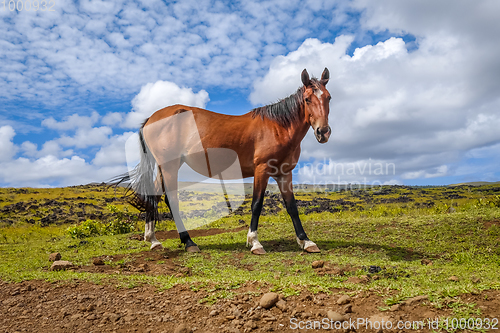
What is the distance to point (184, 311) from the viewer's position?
11.2 ft

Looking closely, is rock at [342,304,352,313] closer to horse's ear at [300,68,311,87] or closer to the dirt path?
the dirt path

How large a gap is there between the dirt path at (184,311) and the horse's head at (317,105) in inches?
141

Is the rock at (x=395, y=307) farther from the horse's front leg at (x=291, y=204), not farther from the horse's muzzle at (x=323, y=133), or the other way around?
the horse's front leg at (x=291, y=204)

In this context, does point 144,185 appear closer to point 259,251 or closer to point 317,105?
point 259,251

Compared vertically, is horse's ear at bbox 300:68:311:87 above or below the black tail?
above

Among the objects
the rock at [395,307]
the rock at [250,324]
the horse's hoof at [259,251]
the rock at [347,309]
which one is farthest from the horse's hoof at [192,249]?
the rock at [395,307]

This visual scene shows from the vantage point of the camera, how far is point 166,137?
7.51 metres

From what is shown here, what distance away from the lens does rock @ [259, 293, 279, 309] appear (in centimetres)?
326

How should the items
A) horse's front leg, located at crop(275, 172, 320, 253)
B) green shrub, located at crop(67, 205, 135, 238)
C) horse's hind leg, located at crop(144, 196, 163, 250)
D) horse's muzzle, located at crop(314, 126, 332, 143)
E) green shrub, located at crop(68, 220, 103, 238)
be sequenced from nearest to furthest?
horse's muzzle, located at crop(314, 126, 332, 143) < horse's front leg, located at crop(275, 172, 320, 253) < horse's hind leg, located at crop(144, 196, 163, 250) < green shrub, located at crop(68, 220, 103, 238) < green shrub, located at crop(67, 205, 135, 238)

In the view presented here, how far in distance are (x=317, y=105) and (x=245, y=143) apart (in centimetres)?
183

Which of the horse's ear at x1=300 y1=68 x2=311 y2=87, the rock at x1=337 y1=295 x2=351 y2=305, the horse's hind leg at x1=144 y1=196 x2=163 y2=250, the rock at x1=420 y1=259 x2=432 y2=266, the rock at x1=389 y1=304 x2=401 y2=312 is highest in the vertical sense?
the horse's ear at x1=300 y1=68 x2=311 y2=87

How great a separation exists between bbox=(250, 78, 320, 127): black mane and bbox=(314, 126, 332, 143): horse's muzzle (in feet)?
2.74

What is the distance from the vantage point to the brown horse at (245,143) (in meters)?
6.93

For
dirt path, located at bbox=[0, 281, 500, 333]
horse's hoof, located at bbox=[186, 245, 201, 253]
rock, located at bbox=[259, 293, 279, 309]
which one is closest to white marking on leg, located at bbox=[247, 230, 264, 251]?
horse's hoof, located at bbox=[186, 245, 201, 253]
